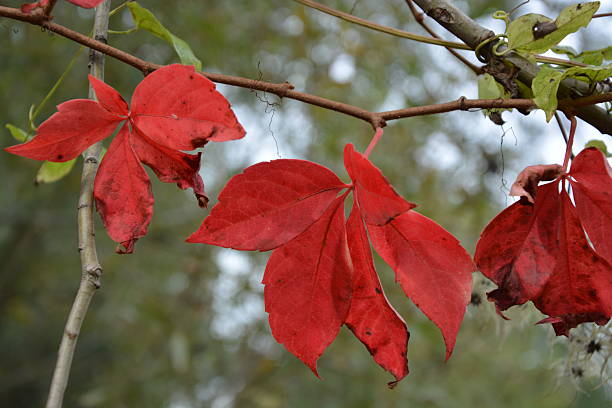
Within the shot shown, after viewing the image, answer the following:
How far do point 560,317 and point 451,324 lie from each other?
0.08m

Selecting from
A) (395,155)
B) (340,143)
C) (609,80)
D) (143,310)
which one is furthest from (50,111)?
(609,80)

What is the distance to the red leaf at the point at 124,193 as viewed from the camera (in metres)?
0.38

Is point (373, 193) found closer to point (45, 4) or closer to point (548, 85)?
point (548, 85)

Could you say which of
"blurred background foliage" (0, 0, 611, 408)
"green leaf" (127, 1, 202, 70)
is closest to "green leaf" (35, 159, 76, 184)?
"green leaf" (127, 1, 202, 70)

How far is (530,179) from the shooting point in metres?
0.34

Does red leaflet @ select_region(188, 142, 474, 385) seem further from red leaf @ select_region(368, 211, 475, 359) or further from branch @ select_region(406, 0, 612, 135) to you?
branch @ select_region(406, 0, 612, 135)

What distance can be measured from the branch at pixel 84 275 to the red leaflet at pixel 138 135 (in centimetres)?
1

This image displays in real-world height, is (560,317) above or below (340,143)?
below

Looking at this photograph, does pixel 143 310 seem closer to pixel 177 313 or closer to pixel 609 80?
pixel 177 313

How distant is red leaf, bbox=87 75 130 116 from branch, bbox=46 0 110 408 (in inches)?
2.3

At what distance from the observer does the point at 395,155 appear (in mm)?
2021

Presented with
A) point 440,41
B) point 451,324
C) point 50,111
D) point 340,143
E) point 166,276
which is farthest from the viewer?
point 166,276

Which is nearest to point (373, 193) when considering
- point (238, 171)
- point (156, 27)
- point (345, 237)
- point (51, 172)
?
point (345, 237)

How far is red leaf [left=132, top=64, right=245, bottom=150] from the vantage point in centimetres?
35
